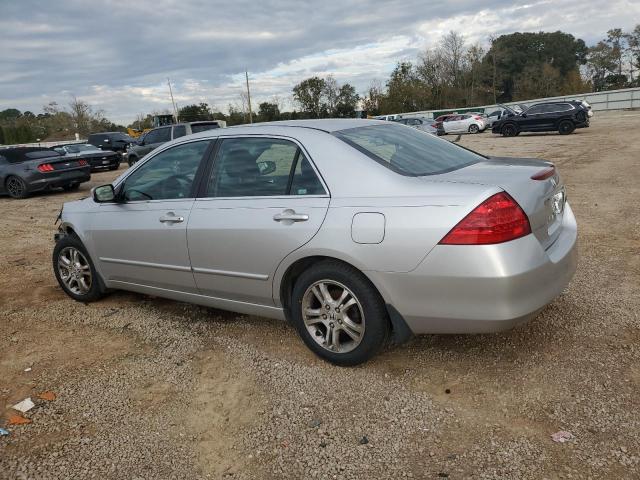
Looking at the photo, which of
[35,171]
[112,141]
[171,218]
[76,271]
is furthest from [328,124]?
[112,141]

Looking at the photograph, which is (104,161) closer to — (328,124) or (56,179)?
(56,179)

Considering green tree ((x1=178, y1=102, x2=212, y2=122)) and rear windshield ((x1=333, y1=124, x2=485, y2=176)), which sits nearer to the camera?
rear windshield ((x1=333, y1=124, x2=485, y2=176))

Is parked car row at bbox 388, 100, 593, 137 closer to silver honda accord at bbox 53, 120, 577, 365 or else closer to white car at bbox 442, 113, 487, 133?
white car at bbox 442, 113, 487, 133

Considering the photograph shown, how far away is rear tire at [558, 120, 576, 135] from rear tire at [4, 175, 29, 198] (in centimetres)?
2258

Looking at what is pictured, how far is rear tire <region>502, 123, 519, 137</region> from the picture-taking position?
2680 cm

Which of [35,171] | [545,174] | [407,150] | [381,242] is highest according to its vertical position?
[35,171]

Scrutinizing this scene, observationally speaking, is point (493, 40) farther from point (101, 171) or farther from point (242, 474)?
point (242, 474)

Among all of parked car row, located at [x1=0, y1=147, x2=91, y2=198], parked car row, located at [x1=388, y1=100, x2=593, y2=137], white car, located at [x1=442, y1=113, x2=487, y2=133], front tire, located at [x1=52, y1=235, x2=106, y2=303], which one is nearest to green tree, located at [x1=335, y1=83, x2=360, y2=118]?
white car, located at [x1=442, y1=113, x2=487, y2=133]

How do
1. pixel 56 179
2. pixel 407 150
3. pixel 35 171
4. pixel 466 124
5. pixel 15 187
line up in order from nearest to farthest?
pixel 407 150, pixel 35 171, pixel 56 179, pixel 15 187, pixel 466 124

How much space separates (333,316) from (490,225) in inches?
44.4

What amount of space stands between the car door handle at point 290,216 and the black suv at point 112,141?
2698 centimetres

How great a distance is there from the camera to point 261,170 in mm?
3656

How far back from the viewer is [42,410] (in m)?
3.18

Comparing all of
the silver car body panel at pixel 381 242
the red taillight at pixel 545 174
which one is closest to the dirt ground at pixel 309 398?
the silver car body panel at pixel 381 242
